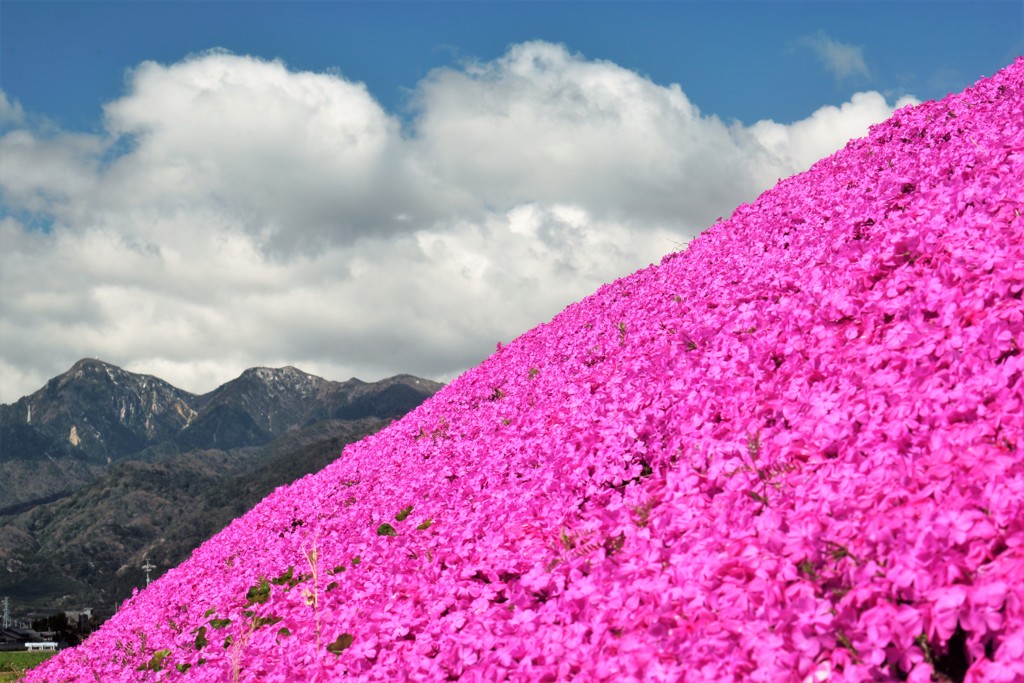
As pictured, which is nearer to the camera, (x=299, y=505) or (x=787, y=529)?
(x=787, y=529)

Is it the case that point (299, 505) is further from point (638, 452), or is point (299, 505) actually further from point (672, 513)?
point (672, 513)

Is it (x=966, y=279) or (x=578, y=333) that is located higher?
(x=578, y=333)

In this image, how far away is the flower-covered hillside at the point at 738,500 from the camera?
5.92 metres

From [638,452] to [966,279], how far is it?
4089 mm

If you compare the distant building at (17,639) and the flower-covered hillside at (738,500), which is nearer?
the flower-covered hillside at (738,500)

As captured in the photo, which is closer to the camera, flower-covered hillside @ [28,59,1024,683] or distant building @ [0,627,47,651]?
flower-covered hillside @ [28,59,1024,683]

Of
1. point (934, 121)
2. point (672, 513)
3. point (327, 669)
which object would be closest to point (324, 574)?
point (327, 669)

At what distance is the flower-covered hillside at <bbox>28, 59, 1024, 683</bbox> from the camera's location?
592 centimetres

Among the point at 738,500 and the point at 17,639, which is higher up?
the point at 738,500

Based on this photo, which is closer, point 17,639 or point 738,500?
point 738,500

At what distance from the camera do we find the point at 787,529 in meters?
6.96

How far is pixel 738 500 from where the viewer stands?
7762 mm

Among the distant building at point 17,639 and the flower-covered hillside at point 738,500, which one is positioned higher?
the flower-covered hillside at point 738,500

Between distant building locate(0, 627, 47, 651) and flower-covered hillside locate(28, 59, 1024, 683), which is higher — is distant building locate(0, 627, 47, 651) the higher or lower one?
the lower one
